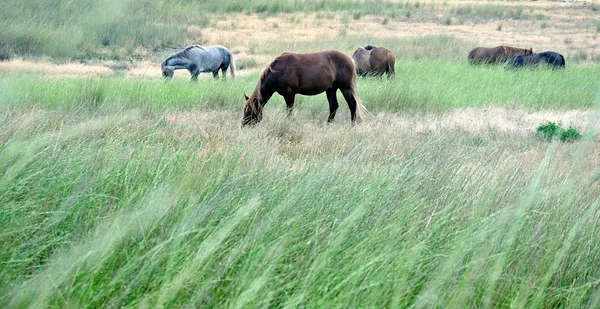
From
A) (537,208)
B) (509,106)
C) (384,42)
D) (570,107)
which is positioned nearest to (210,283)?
(537,208)

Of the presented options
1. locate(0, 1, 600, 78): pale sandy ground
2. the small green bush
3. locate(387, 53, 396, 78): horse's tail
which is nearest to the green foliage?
the small green bush

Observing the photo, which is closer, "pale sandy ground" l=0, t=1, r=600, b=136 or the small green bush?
the small green bush

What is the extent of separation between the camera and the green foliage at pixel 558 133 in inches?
360

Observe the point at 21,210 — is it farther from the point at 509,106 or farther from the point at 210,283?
the point at 509,106

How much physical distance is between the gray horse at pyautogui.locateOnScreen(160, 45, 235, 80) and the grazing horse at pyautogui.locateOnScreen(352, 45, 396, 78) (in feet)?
10.3

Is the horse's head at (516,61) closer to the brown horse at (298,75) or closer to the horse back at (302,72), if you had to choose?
the brown horse at (298,75)

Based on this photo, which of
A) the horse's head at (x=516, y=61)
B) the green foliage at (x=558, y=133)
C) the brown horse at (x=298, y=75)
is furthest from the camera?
the horse's head at (x=516, y=61)

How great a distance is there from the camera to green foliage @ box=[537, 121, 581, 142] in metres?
9.14

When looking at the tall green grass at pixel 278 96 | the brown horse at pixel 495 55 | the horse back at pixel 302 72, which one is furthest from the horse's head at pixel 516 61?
the horse back at pixel 302 72

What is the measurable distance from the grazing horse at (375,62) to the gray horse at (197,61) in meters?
3.13

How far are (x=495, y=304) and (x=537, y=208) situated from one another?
109cm

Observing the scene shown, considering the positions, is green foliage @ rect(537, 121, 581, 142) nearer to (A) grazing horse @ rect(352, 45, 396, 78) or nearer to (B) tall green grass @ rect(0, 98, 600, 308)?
(B) tall green grass @ rect(0, 98, 600, 308)

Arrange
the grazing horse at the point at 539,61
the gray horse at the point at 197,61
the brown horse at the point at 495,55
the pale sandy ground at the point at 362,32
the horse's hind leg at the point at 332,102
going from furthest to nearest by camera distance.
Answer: the brown horse at the point at 495,55 < the pale sandy ground at the point at 362,32 < the grazing horse at the point at 539,61 < the gray horse at the point at 197,61 < the horse's hind leg at the point at 332,102

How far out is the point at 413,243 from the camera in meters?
3.06
